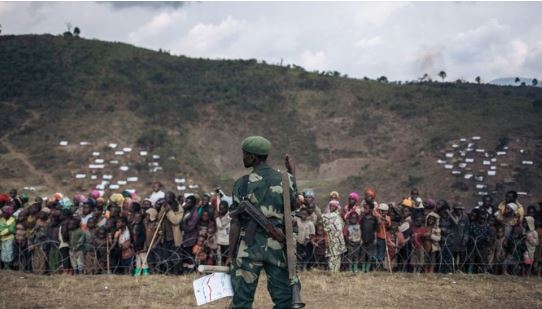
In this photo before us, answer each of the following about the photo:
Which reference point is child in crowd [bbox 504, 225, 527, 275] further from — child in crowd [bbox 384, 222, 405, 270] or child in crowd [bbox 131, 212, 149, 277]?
child in crowd [bbox 131, 212, 149, 277]

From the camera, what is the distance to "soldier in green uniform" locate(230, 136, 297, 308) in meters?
5.29

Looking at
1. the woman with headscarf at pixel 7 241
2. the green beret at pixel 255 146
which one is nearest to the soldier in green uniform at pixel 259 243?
the green beret at pixel 255 146

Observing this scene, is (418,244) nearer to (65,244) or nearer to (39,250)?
(65,244)

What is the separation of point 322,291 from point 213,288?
357 centimetres

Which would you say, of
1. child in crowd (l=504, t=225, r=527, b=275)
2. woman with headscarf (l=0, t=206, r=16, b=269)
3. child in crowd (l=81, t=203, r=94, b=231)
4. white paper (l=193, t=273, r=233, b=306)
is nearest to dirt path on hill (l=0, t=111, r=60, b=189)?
woman with headscarf (l=0, t=206, r=16, b=269)

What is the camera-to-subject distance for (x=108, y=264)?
10094 mm

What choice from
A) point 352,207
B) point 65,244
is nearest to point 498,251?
point 352,207

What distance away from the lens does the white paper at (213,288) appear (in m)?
5.50

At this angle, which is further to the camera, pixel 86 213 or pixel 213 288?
pixel 86 213

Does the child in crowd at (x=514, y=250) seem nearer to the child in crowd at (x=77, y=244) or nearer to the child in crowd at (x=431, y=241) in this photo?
the child in crowd at (x=431, y=241)

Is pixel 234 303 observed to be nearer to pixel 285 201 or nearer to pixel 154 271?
pixel 285 201

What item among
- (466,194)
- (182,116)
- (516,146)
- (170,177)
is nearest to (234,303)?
(466,194)

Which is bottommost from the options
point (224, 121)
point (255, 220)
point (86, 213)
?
point (86, 213)

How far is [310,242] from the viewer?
10.5m
